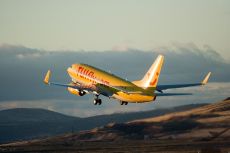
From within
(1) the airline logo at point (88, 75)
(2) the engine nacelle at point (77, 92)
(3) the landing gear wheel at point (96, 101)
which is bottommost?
(3) the landing gear wheel at point (96, 101)

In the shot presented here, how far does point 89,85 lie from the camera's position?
559 feet

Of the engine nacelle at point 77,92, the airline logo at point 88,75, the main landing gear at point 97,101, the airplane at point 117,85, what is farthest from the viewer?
the main landing gear at point 97,101

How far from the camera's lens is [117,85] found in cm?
16388

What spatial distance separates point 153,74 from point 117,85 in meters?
9.89

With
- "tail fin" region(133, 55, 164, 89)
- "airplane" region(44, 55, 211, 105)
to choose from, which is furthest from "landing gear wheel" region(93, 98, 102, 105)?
"tail fin" region(133, 55, 164, 89)

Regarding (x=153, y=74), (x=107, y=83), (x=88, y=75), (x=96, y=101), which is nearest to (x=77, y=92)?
(x=96, y=101)

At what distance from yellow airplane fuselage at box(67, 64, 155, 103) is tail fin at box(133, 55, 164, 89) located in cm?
180

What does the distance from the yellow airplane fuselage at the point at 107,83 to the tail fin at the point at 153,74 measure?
1796mm

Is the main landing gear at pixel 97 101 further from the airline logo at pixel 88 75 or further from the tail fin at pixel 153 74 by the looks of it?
the tail fin at pixel 153 74

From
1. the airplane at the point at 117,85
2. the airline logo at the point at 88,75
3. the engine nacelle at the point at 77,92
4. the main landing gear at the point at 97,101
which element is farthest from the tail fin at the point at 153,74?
the engine nacelle at the point at 77,92

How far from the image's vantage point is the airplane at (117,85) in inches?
6250

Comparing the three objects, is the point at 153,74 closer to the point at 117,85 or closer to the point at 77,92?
the point at 117,85

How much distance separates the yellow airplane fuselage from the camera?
160m

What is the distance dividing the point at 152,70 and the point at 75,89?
2138cm
